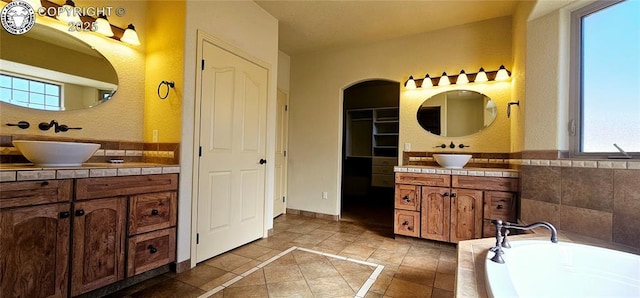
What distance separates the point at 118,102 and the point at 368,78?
2.94 metres

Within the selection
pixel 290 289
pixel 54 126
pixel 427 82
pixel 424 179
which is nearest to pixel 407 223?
pixel 424 179

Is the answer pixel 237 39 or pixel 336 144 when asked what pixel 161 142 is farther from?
pixel 336 144

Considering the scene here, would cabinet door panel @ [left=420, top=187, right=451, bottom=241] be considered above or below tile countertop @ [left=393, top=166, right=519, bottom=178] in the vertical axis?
below

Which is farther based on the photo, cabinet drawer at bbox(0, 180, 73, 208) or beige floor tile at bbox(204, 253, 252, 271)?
beige floor tile at bbox(204, 253, 252, 271)

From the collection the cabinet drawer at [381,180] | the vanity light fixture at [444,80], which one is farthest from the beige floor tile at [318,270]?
the cabinet drawer at [381,180]

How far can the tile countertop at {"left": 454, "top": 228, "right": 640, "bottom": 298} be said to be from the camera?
1.13 meters

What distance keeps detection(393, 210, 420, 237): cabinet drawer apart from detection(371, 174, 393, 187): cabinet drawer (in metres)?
2.49

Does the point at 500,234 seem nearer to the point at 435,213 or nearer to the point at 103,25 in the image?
the point at 435,213

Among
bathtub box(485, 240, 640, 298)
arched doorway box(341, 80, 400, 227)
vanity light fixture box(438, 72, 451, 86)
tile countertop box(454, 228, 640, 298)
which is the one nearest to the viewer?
tile countertop box(454, 228, 640, 298)

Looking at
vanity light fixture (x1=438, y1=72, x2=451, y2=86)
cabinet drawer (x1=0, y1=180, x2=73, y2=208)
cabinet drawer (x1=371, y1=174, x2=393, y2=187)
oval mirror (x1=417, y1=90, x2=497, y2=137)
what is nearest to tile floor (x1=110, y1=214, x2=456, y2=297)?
cabinet drawer (x1=0, y1=180, x2=73, y2=208)

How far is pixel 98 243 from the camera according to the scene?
1705 mm

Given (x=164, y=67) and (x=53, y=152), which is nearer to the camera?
(x=53, y=152)

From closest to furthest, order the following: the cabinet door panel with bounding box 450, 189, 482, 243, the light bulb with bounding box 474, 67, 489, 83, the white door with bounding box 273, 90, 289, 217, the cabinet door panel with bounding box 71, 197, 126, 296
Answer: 1. the cabinet door panel with bounding box 71, 197, 126, 296
2. the cabinet door panel with bounding box 450, 189, 482, 243
3. the light bulb with bounding box 474, 67, 489, 83
4. the white door with bounding box 273, 90, 289, 217

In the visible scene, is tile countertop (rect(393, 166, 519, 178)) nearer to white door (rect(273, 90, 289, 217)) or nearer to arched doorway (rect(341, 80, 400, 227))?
white door (rect(273, 90, 289, 217))
